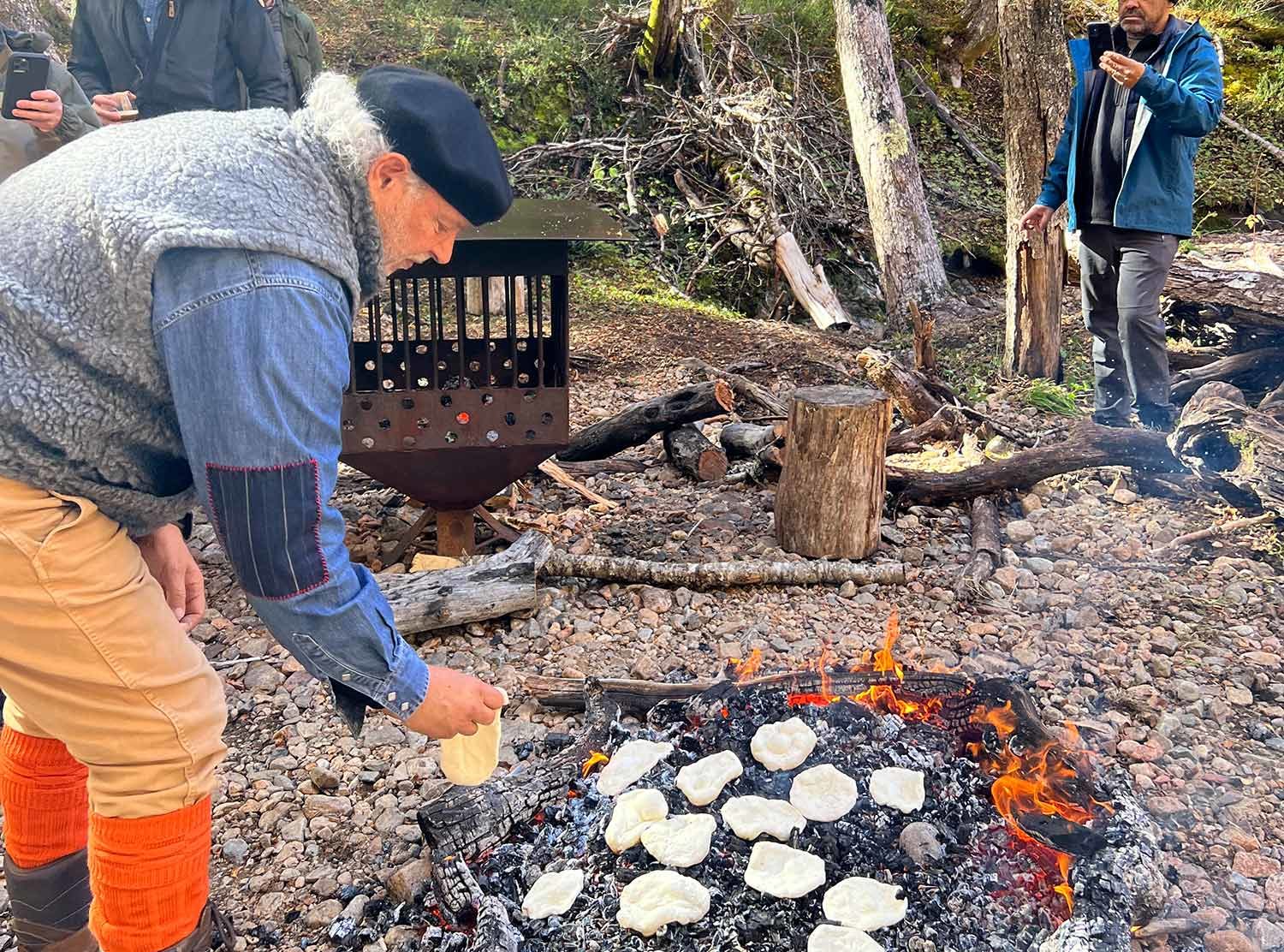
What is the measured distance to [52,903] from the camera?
7.55 feet

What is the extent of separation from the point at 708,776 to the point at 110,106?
3.87 m

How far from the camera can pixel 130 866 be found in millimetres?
1942

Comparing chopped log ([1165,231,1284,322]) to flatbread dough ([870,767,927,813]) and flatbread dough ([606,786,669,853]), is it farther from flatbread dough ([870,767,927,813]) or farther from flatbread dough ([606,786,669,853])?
flatbread dough ([606,786,669,853])

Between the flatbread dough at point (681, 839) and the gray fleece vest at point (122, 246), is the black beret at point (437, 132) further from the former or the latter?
the flatbread dough at point (681, 839)

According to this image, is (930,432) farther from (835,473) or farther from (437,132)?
(437,132)

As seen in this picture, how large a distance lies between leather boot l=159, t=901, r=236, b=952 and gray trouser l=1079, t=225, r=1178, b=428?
17.2 feet

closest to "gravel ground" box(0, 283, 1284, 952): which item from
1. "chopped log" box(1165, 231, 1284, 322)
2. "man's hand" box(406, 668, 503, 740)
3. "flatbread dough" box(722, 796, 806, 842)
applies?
"flatbread dough" box(722, 796, 806, 842)

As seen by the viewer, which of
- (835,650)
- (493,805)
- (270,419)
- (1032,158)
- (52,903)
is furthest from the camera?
(1032,158)

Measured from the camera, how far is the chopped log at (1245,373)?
630 centimetres

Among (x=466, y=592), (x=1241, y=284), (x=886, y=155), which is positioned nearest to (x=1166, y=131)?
(x=1241, y=284)

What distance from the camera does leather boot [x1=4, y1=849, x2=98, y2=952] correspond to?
2279 millimetres

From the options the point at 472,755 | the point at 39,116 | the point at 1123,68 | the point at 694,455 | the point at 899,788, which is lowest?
the point at 694,455

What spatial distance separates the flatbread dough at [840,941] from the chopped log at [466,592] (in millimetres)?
2136

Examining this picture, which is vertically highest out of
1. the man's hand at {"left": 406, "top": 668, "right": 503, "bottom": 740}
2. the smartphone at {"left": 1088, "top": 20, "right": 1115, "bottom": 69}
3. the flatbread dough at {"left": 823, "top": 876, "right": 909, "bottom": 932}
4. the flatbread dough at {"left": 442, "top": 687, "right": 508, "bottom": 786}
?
the smartphone at {"left": 1088, "top": 20, "right": 1115, "bottom": 69}
